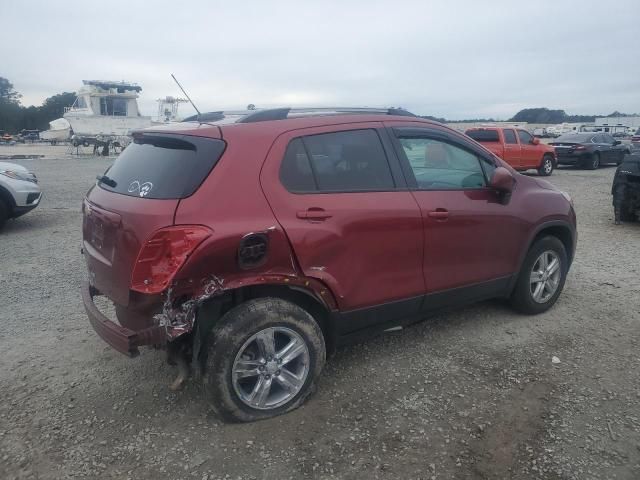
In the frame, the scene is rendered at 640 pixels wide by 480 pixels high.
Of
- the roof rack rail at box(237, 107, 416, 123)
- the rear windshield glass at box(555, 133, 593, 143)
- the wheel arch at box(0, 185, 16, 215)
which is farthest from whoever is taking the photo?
the rear windshield glass at box(555, 133, 593, 143)

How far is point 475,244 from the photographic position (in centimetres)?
387

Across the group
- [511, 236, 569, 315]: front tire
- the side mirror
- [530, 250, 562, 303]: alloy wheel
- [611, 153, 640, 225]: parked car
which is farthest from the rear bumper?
[611, 153, 640, 225]: parked car

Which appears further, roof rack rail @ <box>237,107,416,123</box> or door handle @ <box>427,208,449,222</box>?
door handle @ <box>427,208,449,222</box>

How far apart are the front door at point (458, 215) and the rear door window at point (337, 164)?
23 centimetres

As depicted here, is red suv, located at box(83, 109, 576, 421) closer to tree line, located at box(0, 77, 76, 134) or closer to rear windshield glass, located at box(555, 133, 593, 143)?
rear windshield glass, located at box(555, 133, 593, 143)

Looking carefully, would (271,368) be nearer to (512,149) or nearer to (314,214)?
(314,214)

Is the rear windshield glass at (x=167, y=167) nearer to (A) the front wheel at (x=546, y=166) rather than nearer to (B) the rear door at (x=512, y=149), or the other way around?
(B) the rear door at (x=512, y=149)

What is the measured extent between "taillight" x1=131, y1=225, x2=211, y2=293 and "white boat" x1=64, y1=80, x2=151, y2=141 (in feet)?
97.8

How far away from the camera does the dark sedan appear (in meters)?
20.0

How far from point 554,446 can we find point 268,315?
173cm

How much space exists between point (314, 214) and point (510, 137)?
15863 mm

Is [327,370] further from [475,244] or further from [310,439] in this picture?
[475,244]

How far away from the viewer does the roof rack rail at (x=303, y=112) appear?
10.8 feet

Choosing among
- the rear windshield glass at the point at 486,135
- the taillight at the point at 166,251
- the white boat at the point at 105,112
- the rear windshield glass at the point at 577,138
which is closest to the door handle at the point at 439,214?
the taillight at the point at 166,251
